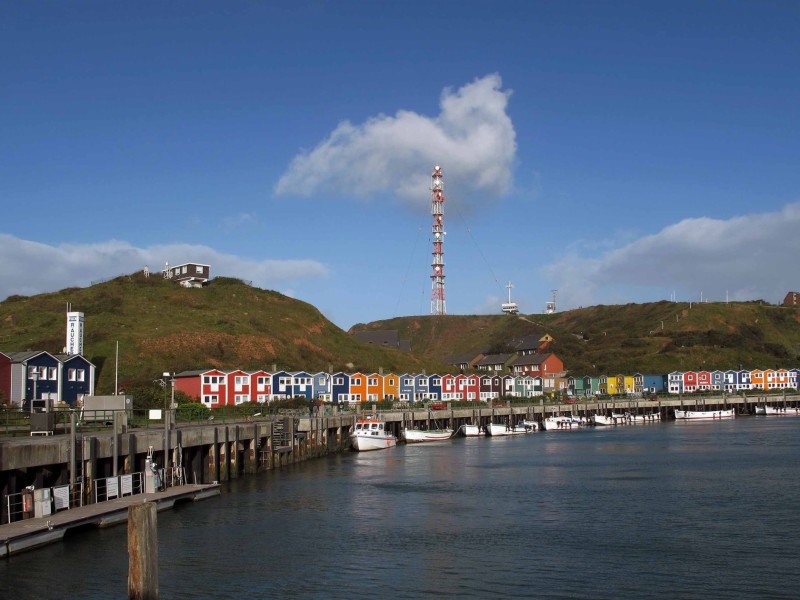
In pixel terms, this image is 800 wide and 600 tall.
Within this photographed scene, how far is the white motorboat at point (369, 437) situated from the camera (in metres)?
85.7

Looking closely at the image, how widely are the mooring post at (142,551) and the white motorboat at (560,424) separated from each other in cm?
10849

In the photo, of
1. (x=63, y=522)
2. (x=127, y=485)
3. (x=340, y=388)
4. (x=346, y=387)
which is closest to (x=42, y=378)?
(x=127, y=485)

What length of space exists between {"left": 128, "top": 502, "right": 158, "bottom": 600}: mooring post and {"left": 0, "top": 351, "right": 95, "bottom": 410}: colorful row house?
183ft

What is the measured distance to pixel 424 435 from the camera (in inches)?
3979

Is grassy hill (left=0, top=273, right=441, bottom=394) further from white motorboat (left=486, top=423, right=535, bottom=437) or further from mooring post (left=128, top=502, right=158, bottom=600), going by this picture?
mooring post (left=128, top=502, right=158, bottom=600)

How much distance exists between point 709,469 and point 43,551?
48531 mm

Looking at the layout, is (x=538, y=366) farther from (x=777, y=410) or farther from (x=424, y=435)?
(x=424, y=435)

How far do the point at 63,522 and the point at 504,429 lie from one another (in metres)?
84.6

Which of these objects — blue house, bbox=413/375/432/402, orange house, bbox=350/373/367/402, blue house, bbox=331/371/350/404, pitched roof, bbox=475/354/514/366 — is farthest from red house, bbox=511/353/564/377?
blue house, bbox=331/371/350/404

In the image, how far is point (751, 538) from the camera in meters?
36.9

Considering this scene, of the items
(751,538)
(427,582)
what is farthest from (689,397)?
(427,582)

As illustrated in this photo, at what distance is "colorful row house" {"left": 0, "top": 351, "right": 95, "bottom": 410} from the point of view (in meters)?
77.9

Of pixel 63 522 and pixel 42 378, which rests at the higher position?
pixel 42 378

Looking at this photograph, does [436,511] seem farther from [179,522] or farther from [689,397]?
[689,397]
